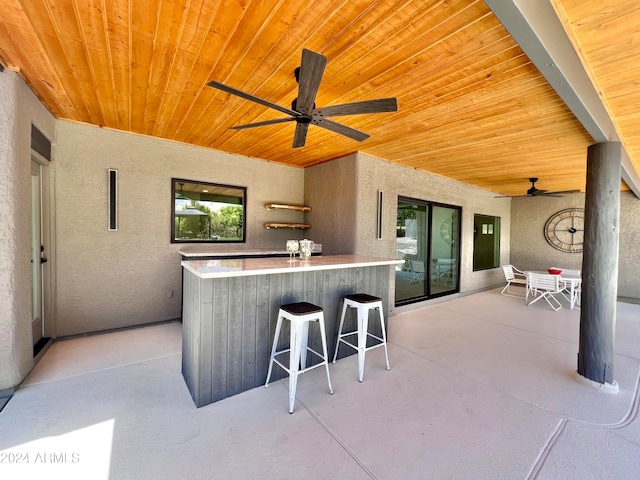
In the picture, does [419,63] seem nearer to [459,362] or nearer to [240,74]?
[240,74]

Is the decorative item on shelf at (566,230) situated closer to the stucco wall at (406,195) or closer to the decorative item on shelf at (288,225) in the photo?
the stucco wall at (406,195)

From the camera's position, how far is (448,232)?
6.04 m

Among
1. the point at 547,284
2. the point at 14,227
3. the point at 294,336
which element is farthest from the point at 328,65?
the point at 547,284

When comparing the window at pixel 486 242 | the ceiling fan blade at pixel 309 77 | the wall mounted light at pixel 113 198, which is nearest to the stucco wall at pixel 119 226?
the wall mounted light at pixel 113 198

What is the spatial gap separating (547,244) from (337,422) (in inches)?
319

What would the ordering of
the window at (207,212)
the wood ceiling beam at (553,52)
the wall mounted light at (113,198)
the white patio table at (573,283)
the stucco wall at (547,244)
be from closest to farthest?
the wood ceiling beam at (553,52) < the wall mounted light at (113,198) < the window at (207,212) < the white patio table at (573,283) < the stucco wall at (547,244)

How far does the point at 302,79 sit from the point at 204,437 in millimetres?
2476

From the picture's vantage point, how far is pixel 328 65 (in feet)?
6.86

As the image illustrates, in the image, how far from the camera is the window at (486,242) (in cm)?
678

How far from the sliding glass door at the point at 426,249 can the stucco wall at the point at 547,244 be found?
3027mm

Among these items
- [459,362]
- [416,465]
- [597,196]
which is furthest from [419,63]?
[459,362]

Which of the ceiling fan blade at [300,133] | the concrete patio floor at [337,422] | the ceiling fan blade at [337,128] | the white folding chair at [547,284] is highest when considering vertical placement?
the ceiling fan blade at [337,128]

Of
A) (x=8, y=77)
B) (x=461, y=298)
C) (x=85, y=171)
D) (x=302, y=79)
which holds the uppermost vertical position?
(x=8, y=77)

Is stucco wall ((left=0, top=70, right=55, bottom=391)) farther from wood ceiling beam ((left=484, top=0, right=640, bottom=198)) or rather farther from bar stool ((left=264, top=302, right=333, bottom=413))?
wood ceiling beam ((left=484, top=0, right=640, bottom=198))
